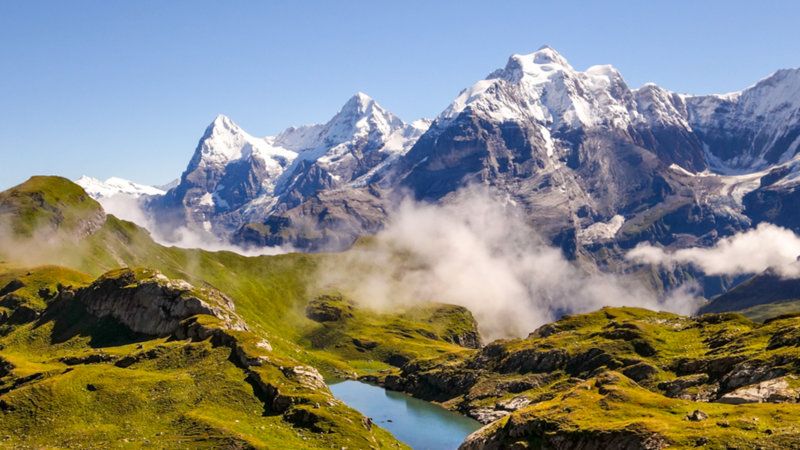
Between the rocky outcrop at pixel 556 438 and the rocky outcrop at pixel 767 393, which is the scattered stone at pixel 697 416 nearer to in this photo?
the rocky outcrop at pixel 556 438

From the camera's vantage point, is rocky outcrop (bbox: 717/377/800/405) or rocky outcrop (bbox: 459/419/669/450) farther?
rocky outcrop (bbox: 717/377/800/405)

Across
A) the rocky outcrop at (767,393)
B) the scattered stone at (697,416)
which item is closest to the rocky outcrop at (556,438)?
the scattered stone at (697,416)

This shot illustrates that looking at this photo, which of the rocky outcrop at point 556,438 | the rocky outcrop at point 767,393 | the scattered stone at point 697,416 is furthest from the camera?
the rocky outcrop at point 767,393

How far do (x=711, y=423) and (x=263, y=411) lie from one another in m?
87.8

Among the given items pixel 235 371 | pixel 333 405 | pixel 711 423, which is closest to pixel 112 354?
pixel 235 371

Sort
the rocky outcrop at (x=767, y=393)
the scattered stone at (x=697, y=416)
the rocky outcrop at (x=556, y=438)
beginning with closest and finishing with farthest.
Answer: the rocky outcrop at (x=556, y=438)
the scattered stone at (x=697, y=416)
the rocky outcrop at (x=767, y=393)

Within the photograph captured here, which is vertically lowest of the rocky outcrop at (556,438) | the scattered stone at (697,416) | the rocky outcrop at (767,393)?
the rocky outcrop at (556,438)

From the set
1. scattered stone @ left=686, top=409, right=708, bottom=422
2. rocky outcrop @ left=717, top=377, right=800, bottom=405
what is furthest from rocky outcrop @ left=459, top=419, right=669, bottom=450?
rocky outcrop @ left=717, top=377, right=800, bottom=405

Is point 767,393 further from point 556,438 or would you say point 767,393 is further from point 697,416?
point 556,438

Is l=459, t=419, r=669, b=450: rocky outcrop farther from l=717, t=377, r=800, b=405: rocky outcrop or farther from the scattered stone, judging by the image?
l=717, t=377, r=800, b=405: rocky outcrop

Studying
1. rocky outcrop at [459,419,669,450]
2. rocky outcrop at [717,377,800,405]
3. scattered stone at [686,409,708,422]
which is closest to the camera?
rocky outcrop at [459,419,669,450]

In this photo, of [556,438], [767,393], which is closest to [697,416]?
[556,438]

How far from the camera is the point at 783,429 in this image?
9219 cm

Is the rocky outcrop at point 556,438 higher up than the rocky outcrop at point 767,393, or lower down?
lower down
